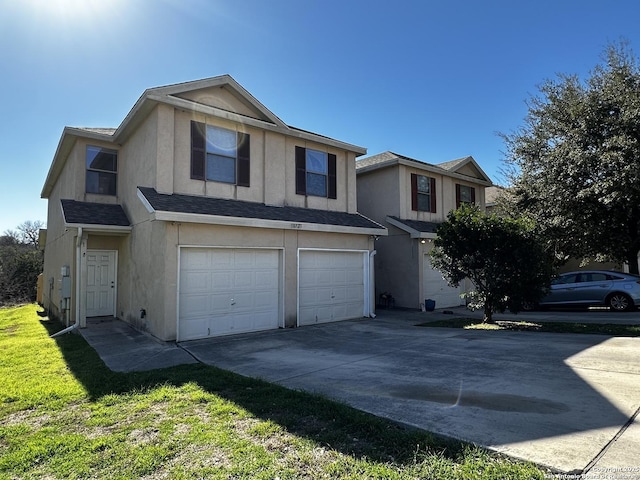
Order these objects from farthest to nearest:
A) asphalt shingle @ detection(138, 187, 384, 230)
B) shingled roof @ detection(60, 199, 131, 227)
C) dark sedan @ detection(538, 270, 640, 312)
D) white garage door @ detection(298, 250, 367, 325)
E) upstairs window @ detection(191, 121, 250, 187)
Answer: dark sedan @ detection(538, 270, 640, 312) < white garage door @ detection(298, 250, 367, 325) < shingled roof @ detection(60, 199, 131, 227) < upstairs window @ detection(191, 121, 250, 187) < asphalt shingle @ detection(138, 187, 384, 230)

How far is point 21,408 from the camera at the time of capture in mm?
5113

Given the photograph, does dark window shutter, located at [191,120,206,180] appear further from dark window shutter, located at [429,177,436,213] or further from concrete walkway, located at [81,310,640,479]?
dark window shutter, located at [429,177,436,213]

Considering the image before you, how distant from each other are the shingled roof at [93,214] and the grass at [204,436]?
19.2ft

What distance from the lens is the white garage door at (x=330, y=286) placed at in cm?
1189

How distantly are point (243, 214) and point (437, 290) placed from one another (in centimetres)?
923

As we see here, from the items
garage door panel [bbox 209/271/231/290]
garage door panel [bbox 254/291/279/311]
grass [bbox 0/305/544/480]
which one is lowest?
grass [bbox 0/305/544/480]

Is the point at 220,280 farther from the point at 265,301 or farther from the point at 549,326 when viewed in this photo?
the point at 549,326

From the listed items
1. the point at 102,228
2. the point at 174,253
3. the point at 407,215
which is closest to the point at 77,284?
the point at 102,228

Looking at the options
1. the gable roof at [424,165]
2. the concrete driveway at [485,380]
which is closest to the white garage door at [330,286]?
the concrete driveway at [485,380]

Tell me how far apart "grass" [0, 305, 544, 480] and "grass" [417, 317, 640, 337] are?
24.8 ft

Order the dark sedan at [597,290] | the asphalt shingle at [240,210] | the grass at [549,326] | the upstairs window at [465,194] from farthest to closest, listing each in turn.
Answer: the upstairs window at [465,194]
the dark sedan at [597,290]
the asphalt shingle at [240,210]
the grass at [549,326]

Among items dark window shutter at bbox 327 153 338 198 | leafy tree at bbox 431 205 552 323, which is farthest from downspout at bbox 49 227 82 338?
leafy tree at bbox 431 205 552 323

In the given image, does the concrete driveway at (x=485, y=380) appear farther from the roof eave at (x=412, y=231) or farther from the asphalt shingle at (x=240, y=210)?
the roof eave at (x=412, y=231)

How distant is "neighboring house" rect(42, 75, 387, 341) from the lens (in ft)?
32.0
